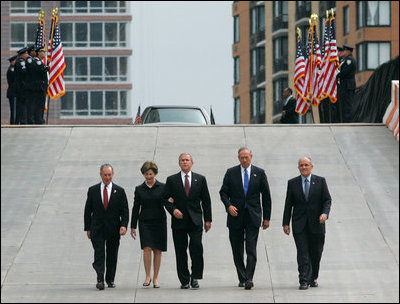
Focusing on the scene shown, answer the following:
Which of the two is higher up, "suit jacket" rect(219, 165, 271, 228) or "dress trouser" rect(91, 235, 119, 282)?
"suit jacket" rect(219, 165, 271, 228)

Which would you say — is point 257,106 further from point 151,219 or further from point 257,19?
point 151,219

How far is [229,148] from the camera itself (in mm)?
26125

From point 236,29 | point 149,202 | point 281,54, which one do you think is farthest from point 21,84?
point 236,29

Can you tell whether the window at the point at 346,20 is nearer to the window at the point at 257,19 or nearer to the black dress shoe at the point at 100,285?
the window at the point at 257,19

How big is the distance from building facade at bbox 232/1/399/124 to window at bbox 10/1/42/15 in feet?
76.9

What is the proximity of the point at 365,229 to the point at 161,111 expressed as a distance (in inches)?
415

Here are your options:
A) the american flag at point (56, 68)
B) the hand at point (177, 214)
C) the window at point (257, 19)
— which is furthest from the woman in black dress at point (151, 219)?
the window at point (257, 19)

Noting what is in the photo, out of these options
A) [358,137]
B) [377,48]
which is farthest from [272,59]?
[358,137]

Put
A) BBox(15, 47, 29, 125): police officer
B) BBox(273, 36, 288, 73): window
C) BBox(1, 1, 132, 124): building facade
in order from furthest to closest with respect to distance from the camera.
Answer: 1. BBox(1, 1, 132, 124): building facade
2. BBox(273, 36, 288, 73): window
3. BBox(15, 47, 29, 125): police officer

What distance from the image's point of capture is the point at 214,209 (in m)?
21.7

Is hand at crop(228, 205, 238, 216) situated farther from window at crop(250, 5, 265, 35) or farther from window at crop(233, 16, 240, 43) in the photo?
window at crop(233, 16, 240, 43)

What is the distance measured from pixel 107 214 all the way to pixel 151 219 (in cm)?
61

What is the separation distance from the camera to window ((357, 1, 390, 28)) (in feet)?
240

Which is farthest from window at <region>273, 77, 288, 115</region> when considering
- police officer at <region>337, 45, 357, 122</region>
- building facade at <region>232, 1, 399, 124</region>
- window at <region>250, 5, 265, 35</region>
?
police officer at <region>337, 45, 357, 122</region>
